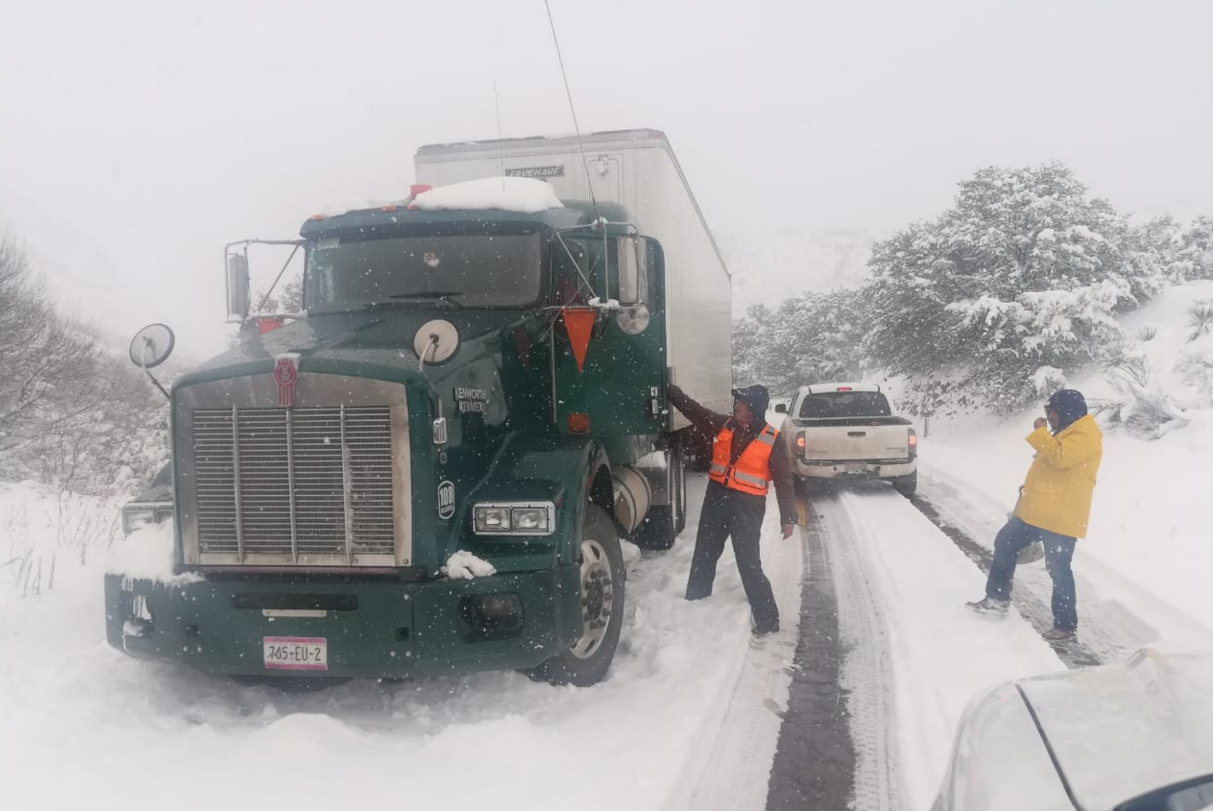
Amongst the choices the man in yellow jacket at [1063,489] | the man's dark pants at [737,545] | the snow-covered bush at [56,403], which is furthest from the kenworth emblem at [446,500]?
the snow-covered bush at [56,403]

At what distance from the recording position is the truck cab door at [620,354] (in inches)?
220

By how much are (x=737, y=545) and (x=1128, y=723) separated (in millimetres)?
3911

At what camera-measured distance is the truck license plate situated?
13.1ft

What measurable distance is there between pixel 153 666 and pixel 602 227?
149 inches

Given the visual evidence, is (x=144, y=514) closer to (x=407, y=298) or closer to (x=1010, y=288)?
(x=407, y=298)

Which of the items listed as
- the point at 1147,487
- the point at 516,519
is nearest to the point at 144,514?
the point at 516,519

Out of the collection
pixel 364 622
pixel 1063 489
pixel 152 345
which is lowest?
pixel 364 622

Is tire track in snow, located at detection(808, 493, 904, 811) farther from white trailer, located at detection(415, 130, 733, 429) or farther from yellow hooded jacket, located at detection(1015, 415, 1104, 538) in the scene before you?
white trailer, located at detection(415, 130, 733, 429)

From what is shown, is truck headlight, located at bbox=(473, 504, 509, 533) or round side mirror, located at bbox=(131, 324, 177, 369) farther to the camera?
round side mirror, located at bbox=(131, 324, 177, 369)

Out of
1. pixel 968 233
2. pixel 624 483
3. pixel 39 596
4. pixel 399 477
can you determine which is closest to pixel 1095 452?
pixel 624 483

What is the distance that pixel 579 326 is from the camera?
220 inches

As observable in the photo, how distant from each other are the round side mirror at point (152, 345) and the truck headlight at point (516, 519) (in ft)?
6.67

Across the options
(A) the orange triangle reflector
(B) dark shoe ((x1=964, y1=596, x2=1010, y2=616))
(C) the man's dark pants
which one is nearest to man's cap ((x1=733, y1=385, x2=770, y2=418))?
(C) the man's dark pants

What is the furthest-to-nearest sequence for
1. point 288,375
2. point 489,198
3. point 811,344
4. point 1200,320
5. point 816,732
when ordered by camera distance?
point 811,344 → point 1200,320 → point 489,198 → point 816,732 → point 288,375
